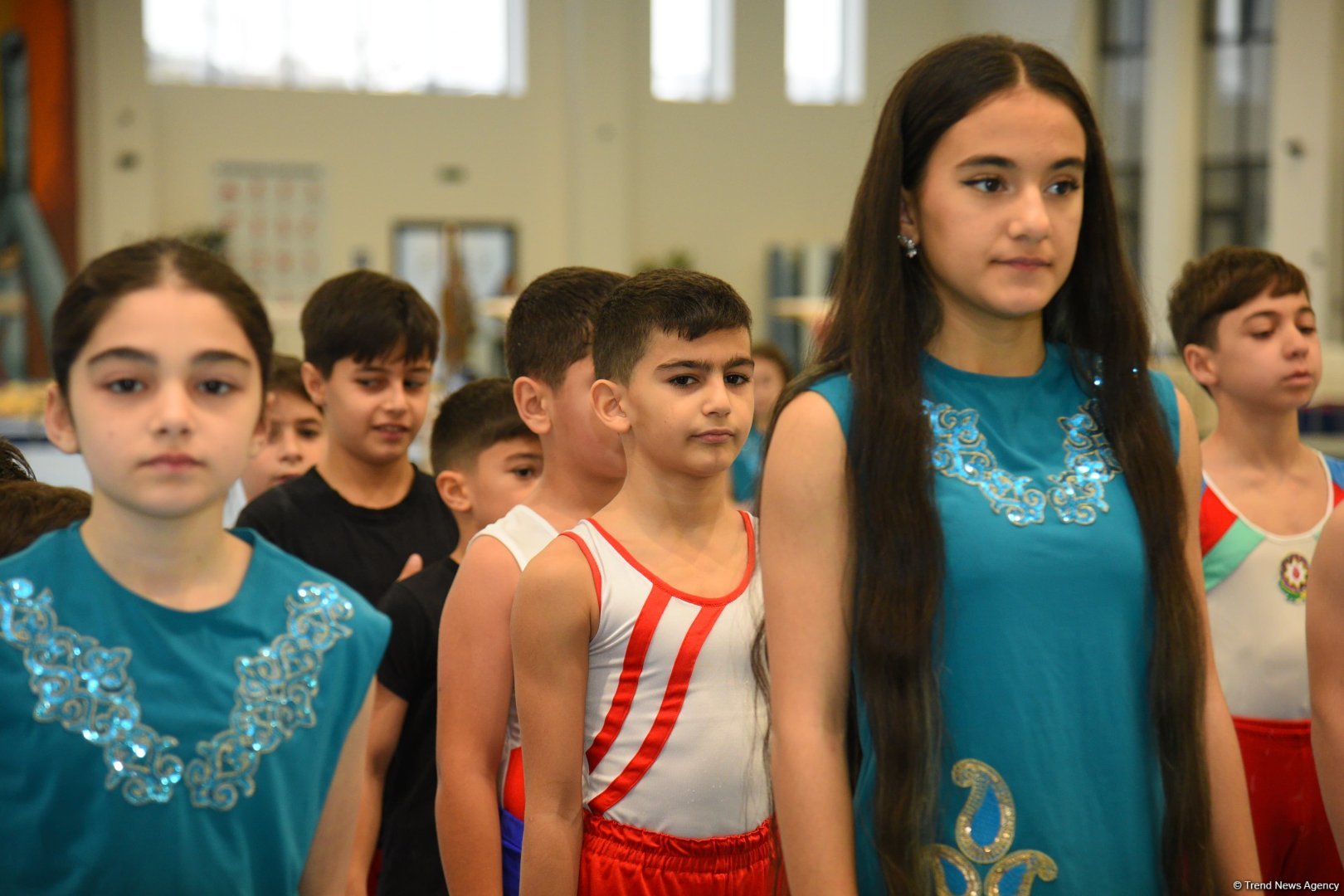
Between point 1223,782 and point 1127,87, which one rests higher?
point 1127,87

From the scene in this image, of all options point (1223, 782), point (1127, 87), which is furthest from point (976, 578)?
point (1127, 87)

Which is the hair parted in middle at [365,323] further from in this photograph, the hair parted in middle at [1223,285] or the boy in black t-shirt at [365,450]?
the hair parted in middle at [1223,285]

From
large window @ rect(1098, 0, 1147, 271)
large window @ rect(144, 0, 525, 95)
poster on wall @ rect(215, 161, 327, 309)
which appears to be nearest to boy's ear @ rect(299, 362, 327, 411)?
poster on wall @ rect(215, 161, 327, 309)

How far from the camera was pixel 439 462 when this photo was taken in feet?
9.72

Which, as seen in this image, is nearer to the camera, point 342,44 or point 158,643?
point 158,643

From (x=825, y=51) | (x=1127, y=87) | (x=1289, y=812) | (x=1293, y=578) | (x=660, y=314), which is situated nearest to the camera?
(x=660, y=314)

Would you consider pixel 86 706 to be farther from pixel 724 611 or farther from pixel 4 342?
pixel 4 342

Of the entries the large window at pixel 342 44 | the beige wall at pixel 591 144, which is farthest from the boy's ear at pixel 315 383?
the large window at pixel 342 44

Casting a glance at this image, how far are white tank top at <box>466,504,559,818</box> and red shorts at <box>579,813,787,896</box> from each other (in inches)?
8.7

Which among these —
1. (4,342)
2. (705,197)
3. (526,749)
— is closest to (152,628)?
(526,749)

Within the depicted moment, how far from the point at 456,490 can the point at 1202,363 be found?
5.53 ft

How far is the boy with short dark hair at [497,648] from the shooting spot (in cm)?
216

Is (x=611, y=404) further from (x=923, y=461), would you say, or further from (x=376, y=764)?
(x=376, y=764)

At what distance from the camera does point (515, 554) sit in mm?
2236
